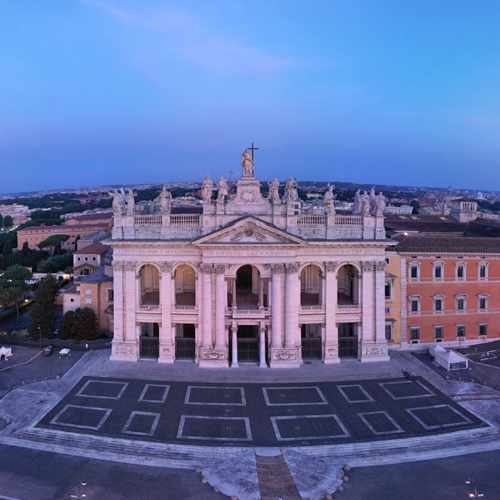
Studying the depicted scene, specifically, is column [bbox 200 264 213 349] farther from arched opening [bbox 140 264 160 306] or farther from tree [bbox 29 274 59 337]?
tree [bbox 29 274 59 337]

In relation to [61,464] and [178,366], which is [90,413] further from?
[178,366]

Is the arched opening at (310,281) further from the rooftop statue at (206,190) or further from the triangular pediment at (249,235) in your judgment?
the rooftop statue at (206,190)

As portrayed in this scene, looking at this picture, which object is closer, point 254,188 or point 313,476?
point 313,476

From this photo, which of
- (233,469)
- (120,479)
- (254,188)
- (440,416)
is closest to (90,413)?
(120,479)

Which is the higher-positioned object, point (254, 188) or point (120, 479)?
point (254, 188)

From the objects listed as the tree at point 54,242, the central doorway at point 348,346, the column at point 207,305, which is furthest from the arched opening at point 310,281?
the tree at point 54,242
